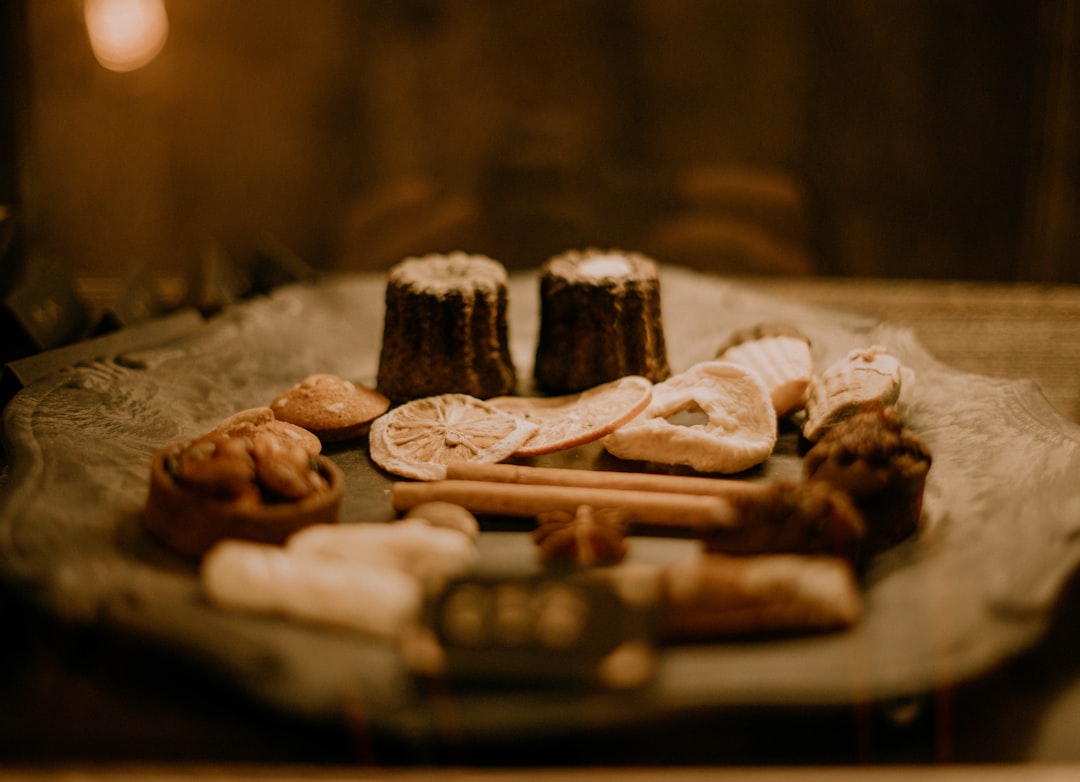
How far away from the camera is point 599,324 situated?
2277mm

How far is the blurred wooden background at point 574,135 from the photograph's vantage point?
3.28m

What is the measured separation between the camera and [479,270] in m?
2.33

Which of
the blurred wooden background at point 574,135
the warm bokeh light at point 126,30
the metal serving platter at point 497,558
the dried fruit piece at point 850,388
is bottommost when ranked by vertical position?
the metal serving platter at point 497,558

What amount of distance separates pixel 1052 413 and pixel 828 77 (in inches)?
70.3

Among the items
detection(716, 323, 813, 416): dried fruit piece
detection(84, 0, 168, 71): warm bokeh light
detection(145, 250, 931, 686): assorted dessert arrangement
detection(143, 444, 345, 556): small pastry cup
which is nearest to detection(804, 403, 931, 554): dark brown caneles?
detection(145, 250, 931, 686): assorted dessert arrangement

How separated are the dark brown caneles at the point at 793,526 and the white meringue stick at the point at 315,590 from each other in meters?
0.51

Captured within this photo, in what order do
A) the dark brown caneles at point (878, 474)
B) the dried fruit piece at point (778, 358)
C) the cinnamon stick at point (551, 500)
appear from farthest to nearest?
1. the dried fruit piece at point (778, 358)
2. the cinnamon stick at point (551, 500)
3. the dark brown caneles at point (878, 474)

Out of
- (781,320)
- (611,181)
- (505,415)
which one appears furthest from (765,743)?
(611,181)

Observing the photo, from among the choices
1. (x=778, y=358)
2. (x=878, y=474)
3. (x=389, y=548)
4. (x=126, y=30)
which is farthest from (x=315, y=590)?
(x=126, y=30)

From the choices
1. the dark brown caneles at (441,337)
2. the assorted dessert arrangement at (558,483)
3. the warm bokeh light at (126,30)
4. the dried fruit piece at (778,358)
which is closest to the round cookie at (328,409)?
the assorted dessert arrangement at (558,483)

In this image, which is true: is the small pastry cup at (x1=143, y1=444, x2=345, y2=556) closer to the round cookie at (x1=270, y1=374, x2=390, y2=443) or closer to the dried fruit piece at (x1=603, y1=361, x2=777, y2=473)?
the round cookie at (x1=270, y1=374, x2=390, y2=443)

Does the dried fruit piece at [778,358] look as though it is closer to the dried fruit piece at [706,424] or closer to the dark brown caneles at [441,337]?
the dried fruit piece at [706,424]

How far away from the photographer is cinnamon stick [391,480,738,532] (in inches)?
66.2

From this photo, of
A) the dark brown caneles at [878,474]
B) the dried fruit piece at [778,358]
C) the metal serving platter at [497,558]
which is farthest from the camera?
the dried fruit piece at [778,358]
